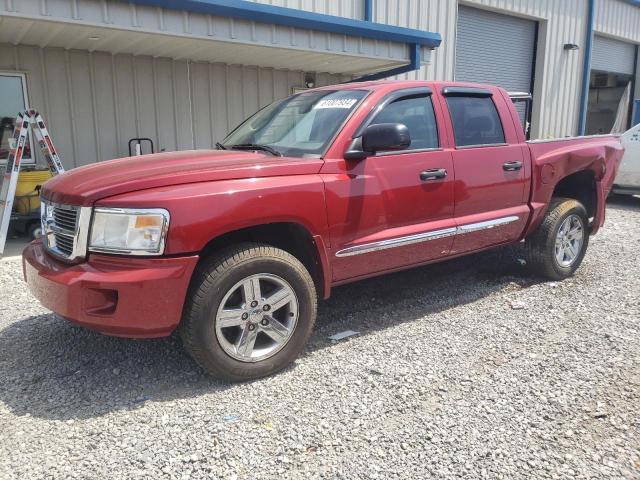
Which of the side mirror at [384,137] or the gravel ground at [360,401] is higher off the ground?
the side mirror at [384,137]

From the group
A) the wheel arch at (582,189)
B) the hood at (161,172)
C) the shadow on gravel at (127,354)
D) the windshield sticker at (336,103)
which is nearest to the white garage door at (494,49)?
the wheel arch at (582,189)

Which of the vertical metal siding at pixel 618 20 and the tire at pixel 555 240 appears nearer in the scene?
the tire at pixel 555 240

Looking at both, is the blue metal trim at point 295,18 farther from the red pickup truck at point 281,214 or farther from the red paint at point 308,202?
the red paint at point 308,202

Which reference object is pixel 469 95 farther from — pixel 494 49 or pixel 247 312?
pixel 494 49

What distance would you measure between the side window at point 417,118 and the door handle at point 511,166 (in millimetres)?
807

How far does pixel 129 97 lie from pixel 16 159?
95.1 inches

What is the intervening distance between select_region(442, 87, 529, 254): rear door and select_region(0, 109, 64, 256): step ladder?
5.40 meters

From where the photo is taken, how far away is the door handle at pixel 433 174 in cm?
412

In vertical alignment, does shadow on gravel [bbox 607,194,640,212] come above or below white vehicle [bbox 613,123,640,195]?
below

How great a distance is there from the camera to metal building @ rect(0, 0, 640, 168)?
6562 millimetres

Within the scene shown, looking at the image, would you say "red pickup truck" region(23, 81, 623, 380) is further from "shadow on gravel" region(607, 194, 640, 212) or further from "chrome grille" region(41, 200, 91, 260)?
"shadow on gravel" region(607, 194, 640, 212)

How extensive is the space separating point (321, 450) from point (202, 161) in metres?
1.93

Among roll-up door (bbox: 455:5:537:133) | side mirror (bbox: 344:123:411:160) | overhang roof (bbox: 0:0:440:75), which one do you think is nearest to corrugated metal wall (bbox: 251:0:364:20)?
overhang roof (bbox: 0:0:440:75)

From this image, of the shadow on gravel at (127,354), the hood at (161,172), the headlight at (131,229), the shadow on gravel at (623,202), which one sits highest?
the hood at (161,172)
